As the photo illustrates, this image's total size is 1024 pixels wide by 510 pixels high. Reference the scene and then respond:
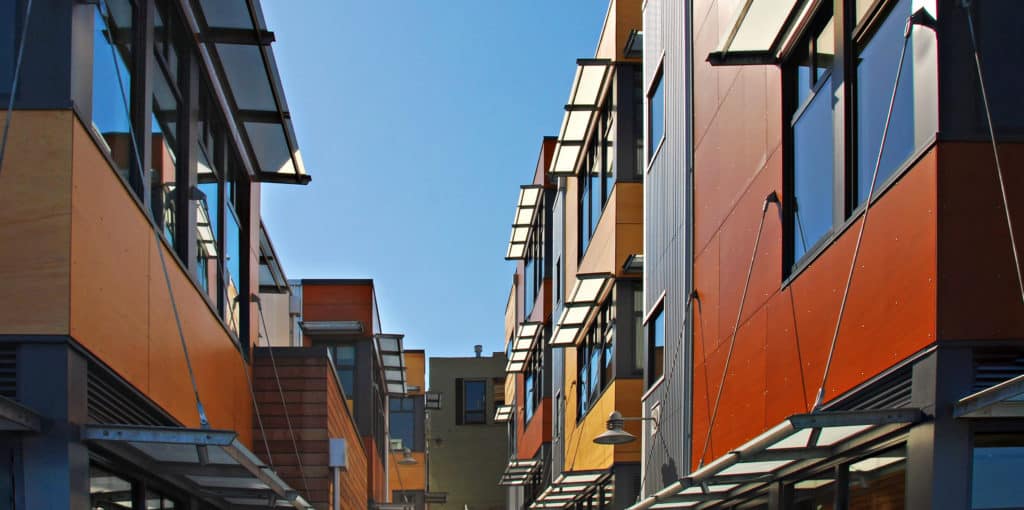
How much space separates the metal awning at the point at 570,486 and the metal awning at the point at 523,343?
575 centimetres

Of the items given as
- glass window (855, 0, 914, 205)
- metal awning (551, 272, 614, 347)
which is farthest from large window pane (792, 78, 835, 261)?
metal awning (551, 272, 614, 347)

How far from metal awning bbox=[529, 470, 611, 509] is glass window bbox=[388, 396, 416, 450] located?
22828mm

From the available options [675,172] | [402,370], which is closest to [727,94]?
[675,172]

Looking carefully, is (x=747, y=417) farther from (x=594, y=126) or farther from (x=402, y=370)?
(x=402, y=370)

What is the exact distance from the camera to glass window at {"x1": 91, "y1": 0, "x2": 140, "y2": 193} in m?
9.76

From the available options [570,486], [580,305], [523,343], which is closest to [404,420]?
[523,343]

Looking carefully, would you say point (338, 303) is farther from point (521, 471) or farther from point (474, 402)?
point (474, 402)

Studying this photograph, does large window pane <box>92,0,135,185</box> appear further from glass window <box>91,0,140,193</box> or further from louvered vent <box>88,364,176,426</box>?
louvered vent <box>88,364,176,426</box>

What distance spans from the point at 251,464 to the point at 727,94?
6026mm

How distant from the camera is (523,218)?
36.5 meters

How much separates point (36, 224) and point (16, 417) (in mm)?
1305

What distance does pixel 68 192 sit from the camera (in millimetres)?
8531

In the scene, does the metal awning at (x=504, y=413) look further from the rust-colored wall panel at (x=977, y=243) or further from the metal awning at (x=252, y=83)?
the rust-colored wall panel at (x=977, y=243)

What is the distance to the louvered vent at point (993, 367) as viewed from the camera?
780 centimetres
